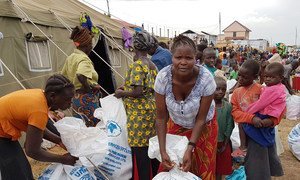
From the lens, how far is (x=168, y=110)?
221 cm

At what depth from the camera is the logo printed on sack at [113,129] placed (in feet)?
10.0

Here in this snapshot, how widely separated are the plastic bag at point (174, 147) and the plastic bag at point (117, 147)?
886 millimetres

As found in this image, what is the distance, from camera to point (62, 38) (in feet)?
18.8

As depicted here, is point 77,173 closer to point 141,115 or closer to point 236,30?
point 141,115

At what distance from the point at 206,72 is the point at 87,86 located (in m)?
1.63

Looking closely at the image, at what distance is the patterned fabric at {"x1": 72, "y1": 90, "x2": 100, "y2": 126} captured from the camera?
344 centimetres

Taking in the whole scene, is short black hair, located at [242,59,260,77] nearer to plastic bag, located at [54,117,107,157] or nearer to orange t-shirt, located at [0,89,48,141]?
plastic bag, located at [54,117,107,157]

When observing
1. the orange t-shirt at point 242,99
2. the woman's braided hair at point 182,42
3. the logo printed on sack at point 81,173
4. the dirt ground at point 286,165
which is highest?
the woman's braided hair at point 182,42

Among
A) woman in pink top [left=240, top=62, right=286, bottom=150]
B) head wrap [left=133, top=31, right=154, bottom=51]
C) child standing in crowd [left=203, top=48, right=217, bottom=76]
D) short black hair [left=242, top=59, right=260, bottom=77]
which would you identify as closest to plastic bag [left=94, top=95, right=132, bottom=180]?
head wrap [left=133, top=31, right=154, bottom=51]

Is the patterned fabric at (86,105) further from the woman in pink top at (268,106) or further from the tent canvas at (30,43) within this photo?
the woman in pink top at (268,106)

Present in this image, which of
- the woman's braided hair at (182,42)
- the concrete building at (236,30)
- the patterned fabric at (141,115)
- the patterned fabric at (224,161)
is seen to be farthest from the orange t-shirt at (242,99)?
the concrete building at (236,30)

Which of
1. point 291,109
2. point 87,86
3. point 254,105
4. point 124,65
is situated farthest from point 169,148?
point 124,65

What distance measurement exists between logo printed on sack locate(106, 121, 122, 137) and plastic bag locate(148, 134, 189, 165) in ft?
2.91

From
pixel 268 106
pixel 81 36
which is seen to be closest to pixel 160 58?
pixel 81 36
